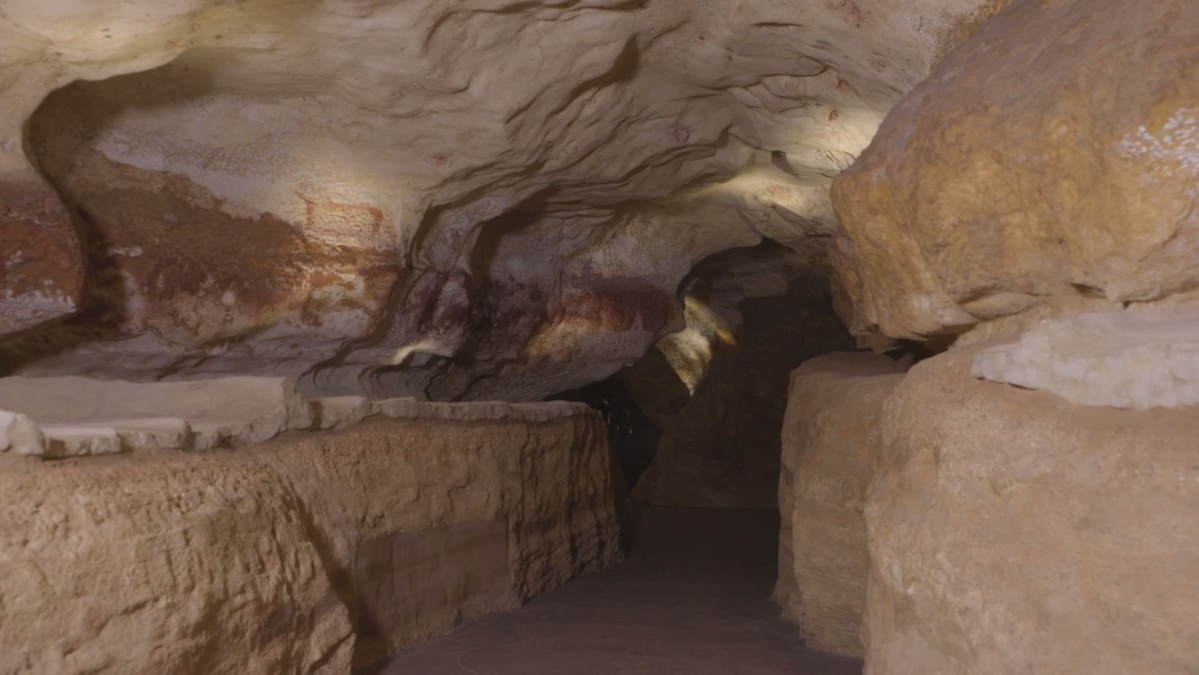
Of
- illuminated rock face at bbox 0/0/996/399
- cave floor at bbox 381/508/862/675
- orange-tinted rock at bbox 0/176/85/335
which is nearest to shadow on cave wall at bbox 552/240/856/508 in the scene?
illuminated rock face at bbox 0/0/996/399

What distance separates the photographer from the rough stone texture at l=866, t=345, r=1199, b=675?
1.76m

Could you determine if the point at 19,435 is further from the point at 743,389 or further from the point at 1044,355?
the point at 743,389

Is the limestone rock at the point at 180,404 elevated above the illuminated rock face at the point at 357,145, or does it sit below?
below

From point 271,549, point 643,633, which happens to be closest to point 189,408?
point 271,549

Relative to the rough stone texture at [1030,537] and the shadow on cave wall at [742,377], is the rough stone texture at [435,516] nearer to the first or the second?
the rough stone texture at [1030,537]

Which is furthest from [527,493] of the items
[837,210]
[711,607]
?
[837,210]

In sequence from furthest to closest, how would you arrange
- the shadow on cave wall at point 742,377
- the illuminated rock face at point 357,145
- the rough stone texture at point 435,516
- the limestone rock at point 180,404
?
the shadow on cave wall at point 742,377, the illuminated rock face at point 357,145, the rough stone texture at point 435,516, the limestone rock at point 180,404

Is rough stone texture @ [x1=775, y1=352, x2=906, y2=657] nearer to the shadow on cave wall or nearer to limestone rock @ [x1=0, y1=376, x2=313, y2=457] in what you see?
limestone rock @ [x1=0, y1=376, x2=313, y2=457]

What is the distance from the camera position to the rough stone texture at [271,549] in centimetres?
219

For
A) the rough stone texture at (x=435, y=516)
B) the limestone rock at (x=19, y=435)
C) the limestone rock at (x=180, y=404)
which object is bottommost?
the rough stone texture at (x=435, y=516)

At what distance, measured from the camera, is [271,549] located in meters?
2.97

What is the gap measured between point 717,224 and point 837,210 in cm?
528

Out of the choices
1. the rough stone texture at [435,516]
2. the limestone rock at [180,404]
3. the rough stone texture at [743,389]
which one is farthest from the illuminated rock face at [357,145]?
the rough stone texture at [743,389]

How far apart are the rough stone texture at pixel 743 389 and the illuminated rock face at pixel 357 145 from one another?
363cm
